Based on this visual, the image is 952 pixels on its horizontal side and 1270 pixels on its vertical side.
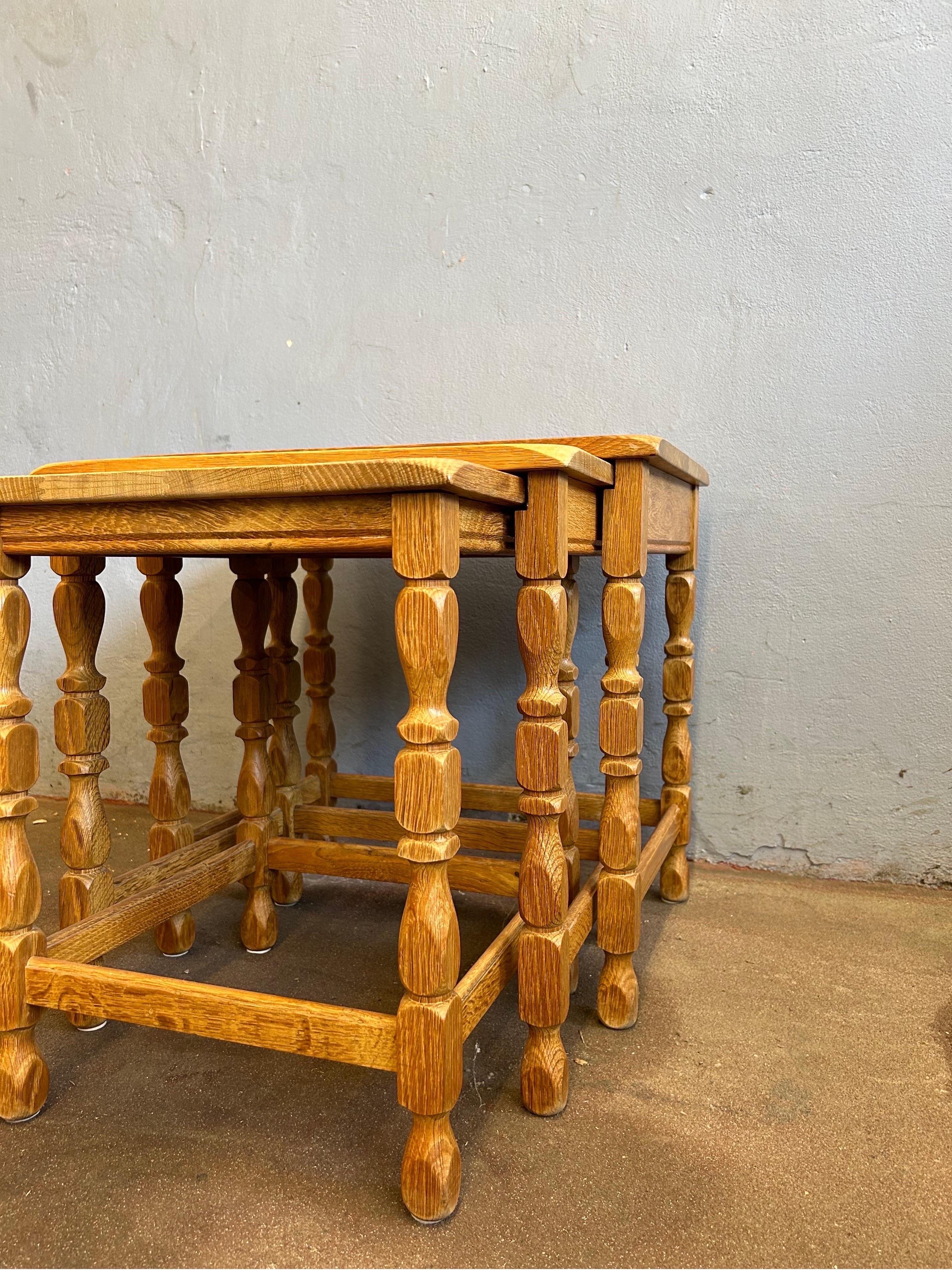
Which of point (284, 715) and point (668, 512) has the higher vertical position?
point (668, 512)

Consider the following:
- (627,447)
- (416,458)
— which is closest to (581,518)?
(627,447)

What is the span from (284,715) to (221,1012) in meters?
0.83

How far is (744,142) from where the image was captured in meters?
1.76

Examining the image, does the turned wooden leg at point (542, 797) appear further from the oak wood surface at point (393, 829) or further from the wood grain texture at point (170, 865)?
the wood grain texture at point (170, 865)

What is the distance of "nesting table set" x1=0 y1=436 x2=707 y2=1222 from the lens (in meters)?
0.86

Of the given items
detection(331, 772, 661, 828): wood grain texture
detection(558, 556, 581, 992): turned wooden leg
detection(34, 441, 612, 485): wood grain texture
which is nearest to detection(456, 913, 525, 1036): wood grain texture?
detection(558, 556, 581, 992): turned wooden leg

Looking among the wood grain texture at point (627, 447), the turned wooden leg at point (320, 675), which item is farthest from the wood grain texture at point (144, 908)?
the wood grain texture at point (627, 447)

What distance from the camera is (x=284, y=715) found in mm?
1724

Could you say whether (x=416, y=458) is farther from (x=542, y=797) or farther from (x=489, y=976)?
(x=489, y=976)

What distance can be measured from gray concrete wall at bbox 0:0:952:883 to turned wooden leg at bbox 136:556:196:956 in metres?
0.64

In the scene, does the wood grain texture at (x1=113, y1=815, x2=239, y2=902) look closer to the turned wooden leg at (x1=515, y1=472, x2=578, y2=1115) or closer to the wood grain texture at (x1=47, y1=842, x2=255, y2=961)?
the wood grain texture at (x1=47, y1=842, x2=255, y2=961)

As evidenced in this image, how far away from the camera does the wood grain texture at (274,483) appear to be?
81cm

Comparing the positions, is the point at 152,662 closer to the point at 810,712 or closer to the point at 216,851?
the point at 216,851

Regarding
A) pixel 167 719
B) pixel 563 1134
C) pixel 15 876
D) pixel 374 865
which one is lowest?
pixel 563 1134
